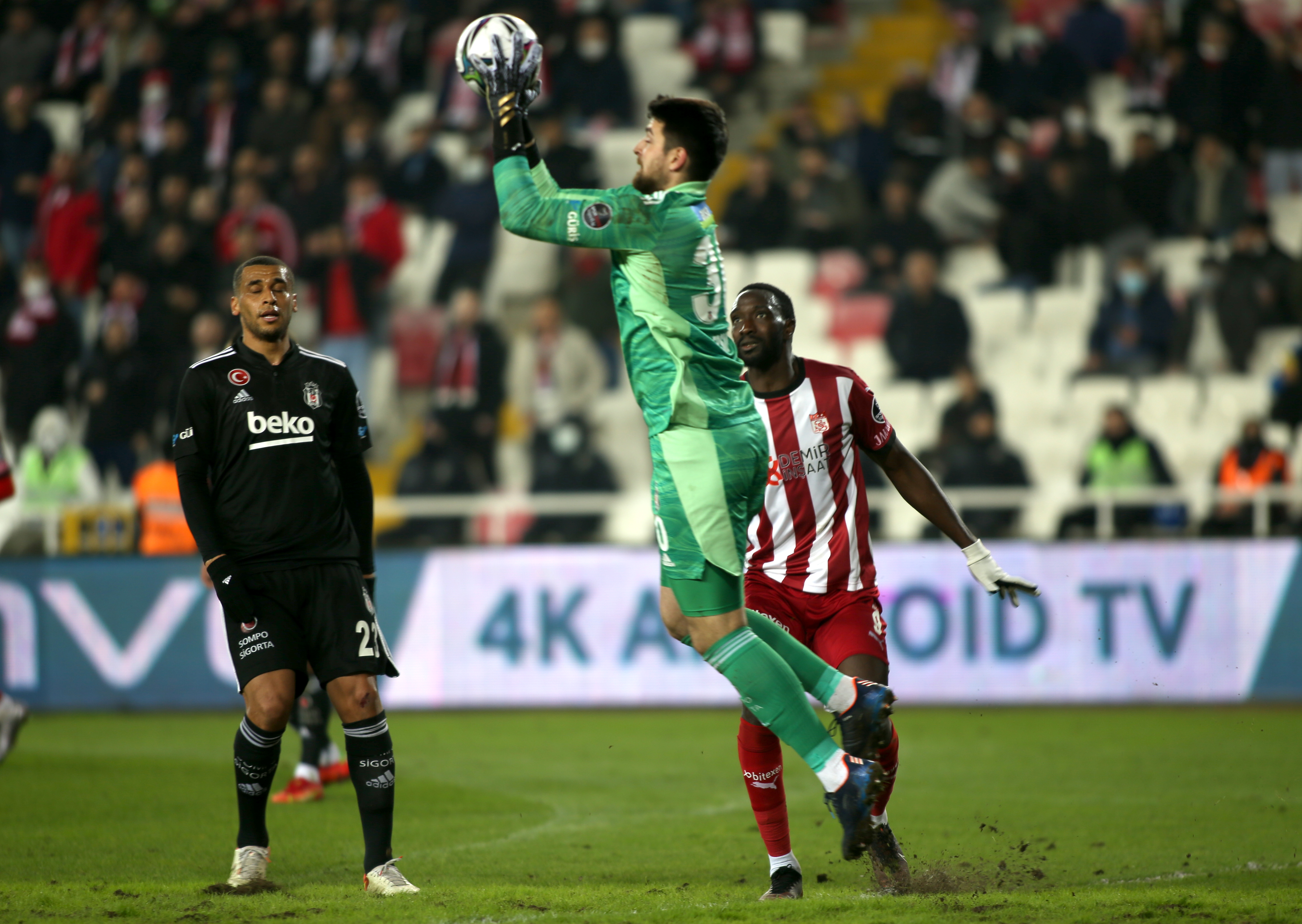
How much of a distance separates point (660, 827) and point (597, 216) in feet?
12.0

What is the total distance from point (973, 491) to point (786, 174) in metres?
6.03

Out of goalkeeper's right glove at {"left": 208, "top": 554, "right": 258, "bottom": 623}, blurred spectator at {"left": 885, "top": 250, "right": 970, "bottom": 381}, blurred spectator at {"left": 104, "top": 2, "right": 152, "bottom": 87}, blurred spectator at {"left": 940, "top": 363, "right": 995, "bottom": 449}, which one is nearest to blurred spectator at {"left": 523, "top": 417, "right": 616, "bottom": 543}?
blurred spectator at {"left": 940, "top": 363, "right": 995, "bottom": 449}

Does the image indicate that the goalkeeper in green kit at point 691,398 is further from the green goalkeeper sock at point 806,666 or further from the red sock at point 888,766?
the red sock at point 888,766

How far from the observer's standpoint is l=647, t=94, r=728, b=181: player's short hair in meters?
4.77

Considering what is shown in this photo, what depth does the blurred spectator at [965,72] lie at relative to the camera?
17109 mm

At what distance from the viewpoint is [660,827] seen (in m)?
7.25

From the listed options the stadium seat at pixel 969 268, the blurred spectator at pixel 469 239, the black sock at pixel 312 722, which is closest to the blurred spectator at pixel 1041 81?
the stadium seat at pixel 969 268

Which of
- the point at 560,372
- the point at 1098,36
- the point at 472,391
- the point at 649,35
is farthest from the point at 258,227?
the point at 1098,36

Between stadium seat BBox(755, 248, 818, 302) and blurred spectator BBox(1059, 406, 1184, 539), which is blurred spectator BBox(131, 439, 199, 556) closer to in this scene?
stadium seat BBox(755, 248, 818, 302)

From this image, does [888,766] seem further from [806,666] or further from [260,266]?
[260,266]

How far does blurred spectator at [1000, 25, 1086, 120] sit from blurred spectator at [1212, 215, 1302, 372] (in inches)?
115

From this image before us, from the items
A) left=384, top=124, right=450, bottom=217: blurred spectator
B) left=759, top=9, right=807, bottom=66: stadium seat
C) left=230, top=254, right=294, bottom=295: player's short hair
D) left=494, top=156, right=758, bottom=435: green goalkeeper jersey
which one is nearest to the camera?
left=494, top=156, right=758, bottom=435: green goalkeeper jersey

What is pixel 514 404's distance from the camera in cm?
1577

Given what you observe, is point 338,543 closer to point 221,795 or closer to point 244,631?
point 244,631
